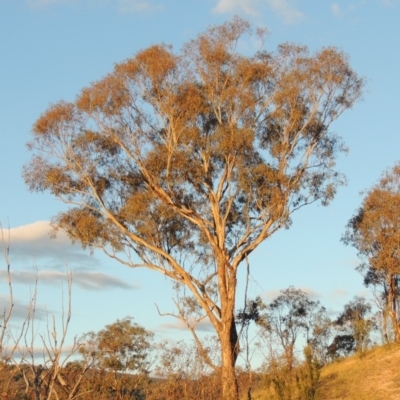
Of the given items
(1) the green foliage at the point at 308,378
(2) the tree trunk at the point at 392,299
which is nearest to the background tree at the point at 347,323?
(2) the tree trunk at the point at 392,299

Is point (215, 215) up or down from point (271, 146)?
down

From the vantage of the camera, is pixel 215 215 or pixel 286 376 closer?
pixel 286 376

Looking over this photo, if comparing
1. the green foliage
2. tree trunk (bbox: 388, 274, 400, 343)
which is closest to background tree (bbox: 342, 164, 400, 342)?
tree trunk (bbox: 388, 274, 400, 343)

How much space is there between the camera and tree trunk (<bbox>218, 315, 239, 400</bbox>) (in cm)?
1753

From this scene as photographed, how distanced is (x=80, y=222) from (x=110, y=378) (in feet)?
24.0

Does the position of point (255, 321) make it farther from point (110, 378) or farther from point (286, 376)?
point (286, 376)

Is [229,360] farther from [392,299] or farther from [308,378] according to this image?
[392,299]

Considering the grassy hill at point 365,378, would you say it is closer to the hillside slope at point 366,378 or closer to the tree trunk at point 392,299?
the hillside slope at point 366,378

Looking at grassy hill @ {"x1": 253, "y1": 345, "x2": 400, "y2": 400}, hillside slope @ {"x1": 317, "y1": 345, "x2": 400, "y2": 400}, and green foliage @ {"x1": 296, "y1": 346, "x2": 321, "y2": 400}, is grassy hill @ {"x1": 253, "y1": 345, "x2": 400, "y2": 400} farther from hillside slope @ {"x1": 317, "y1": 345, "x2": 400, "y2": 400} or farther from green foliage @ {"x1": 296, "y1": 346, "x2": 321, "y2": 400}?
green foliage @ {"x1": 296, "y1": 346, "x2": 321, "y2": 400}

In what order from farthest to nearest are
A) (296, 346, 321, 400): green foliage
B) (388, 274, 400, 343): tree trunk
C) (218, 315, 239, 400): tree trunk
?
(388, 274, 400, 343): tree trunk < (218, 315, 239, 400): tree trunk < (296, 346, 321, 400): green foliage

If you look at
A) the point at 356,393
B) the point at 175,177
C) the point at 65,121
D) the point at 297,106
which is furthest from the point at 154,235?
the point at 356,393

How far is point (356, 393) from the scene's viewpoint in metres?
16.8

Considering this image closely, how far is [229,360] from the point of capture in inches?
722

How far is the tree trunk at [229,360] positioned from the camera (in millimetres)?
17531
